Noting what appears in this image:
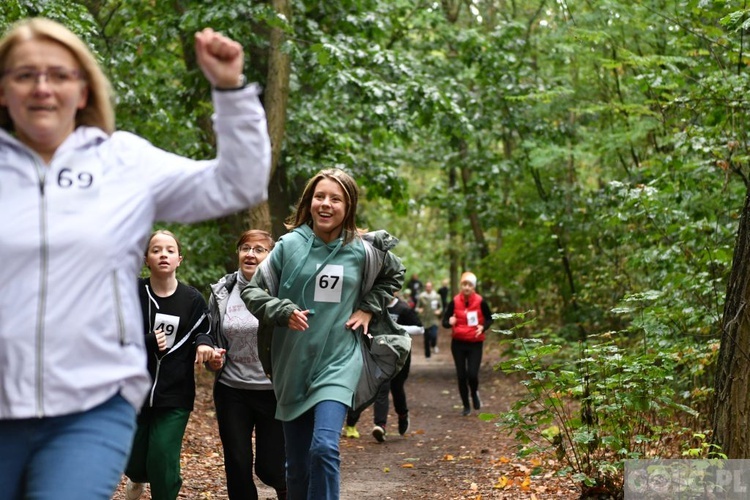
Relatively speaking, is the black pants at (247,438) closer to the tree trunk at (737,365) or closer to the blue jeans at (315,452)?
the blue jeans at (315,452)

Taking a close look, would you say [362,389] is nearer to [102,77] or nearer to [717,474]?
[717,474]

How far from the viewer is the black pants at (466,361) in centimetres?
1517

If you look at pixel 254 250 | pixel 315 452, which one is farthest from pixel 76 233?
pixel 254 250

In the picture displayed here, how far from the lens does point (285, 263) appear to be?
604 cm

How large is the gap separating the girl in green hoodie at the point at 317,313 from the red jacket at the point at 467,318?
913 cm

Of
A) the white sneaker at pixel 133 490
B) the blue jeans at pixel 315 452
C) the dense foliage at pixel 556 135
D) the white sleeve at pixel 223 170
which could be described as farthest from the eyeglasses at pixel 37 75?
the dense foliage at pixel 556 135

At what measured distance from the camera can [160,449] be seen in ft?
19.9

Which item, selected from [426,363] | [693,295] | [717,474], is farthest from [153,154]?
[426,363]

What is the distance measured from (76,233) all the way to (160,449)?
3.62 metres

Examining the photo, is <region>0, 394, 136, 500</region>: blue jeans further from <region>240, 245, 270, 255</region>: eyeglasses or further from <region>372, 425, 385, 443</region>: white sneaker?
<region>372, 425, 385, 443</region>: white sneaker

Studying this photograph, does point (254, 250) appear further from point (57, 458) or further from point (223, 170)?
point (57, 458)

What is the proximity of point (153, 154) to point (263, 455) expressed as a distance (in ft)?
13.3

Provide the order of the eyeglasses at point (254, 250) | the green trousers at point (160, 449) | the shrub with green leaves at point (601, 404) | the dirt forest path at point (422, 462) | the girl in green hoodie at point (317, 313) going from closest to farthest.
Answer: the girl in green hoodie at point (317, 313) → the green trousers at point (160, 449) → the eyeglasses at point (254, 250) → the shrub with green leaves at point (601, 404) → the dirt forest path at point (422, 462)

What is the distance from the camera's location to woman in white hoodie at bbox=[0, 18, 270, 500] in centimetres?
268
